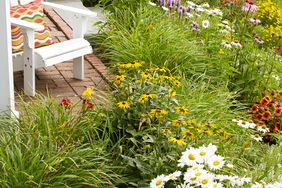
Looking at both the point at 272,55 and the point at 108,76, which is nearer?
the point at 108,76

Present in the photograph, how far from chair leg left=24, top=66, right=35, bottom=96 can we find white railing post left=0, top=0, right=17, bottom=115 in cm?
80

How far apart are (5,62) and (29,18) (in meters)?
1.32

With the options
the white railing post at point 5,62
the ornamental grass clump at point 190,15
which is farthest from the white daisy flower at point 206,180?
the ornamental grass clump at point 190,15

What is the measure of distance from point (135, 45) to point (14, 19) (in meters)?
1.26

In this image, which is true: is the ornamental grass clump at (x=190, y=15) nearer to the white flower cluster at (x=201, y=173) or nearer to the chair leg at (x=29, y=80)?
the chair leg at (x=29, y=80)

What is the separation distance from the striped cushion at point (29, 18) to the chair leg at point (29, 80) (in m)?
0.21

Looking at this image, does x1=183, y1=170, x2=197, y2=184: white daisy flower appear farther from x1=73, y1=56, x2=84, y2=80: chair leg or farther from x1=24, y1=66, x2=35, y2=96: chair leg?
x1=73, y1=56, x2=84, y2=80: chair leg

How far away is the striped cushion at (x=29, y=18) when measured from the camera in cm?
529

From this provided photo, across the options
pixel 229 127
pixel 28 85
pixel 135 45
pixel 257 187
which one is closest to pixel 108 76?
pixel 135 45

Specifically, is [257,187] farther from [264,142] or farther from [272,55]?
[272,55]

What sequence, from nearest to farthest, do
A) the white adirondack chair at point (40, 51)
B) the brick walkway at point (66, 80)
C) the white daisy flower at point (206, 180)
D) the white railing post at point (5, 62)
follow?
1. the white daisy flower at point (206, 180)
2. the white railing post at point (5, 62)
3. the white adirondack chair at point (40, 51)
4. the brick walkway at point (66, 80)

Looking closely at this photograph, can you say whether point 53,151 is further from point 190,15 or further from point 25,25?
point 190,15

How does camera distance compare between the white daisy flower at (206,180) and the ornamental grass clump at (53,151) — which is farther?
the ornamental grass clump at (53,151)

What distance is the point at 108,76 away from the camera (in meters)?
5.84
